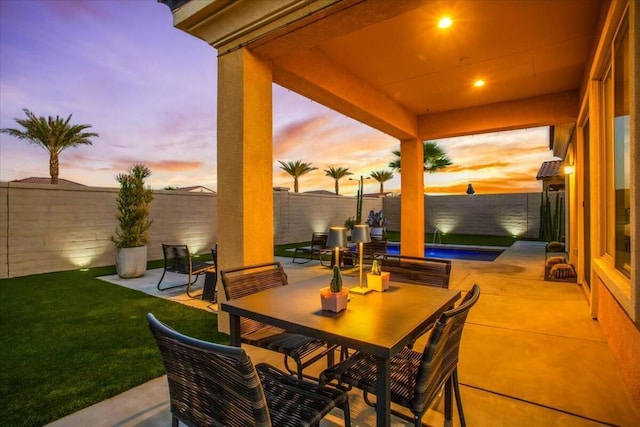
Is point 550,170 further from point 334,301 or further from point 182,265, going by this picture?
point 334,301

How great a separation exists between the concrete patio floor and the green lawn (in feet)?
0.81

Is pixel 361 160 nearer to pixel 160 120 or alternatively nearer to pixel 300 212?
pixel 300 212

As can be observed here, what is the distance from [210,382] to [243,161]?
2.43m

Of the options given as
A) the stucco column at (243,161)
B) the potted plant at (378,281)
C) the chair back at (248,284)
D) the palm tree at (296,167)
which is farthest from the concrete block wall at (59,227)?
the palm tree at (296,167)

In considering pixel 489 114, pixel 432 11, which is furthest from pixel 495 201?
pixel 432 11

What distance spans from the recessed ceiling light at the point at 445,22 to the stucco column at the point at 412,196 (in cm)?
378

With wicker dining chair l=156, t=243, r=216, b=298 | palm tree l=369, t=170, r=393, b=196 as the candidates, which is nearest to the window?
wicker dining chair l=156, t=243, r=216, b=298

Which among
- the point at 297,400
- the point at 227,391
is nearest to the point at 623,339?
the point at 297,400

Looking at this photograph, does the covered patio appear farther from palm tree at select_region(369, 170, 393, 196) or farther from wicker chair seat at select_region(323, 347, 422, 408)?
palm tree at select_region(369, 170, 393, 196)

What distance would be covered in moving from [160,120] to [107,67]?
3.06m

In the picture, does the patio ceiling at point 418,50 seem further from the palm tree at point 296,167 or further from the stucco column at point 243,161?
the palm tree at point 296,167

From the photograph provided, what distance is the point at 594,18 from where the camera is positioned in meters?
3.52

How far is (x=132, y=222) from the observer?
260 inches

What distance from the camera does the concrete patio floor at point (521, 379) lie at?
2020 mm
